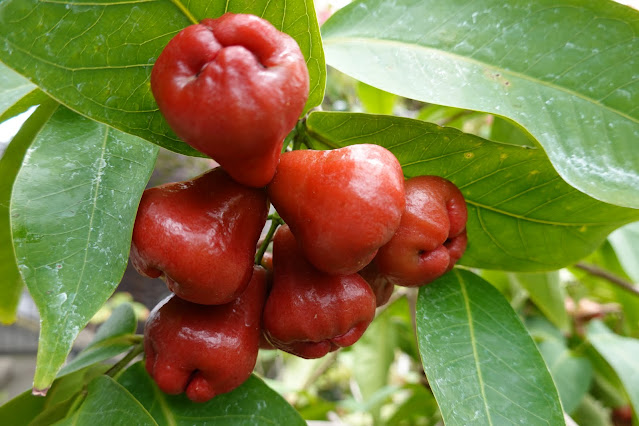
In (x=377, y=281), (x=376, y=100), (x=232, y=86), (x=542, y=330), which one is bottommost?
(x=542, y=330)

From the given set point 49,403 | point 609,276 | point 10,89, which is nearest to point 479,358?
point 49,403

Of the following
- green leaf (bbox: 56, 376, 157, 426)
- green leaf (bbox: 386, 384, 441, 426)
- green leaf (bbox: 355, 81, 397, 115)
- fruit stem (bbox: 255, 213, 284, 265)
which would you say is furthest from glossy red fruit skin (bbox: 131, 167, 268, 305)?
green leaf (bbox: 386, 384, 441, 426)

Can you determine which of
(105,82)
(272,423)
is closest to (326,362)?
(272,423)

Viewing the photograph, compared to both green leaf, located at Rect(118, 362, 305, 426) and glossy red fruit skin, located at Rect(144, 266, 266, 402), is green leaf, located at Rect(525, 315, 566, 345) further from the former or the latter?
glossy red fruit skin, located at Rect(144, 266, 266, 402)

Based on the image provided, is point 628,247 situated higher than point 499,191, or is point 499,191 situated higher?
point 499,191

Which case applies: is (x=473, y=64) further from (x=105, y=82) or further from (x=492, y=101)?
(x=105, y=82)

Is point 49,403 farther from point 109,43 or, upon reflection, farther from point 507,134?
point 507,134
